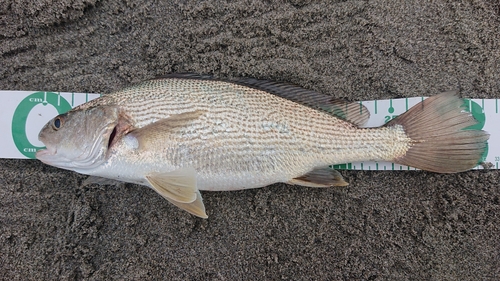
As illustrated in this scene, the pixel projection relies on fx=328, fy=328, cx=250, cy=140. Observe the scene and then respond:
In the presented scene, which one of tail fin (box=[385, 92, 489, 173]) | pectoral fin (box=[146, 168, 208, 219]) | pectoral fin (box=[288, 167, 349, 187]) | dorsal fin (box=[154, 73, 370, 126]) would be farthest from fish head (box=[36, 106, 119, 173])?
→ tail fin (box=[385, 92, 489, 173])

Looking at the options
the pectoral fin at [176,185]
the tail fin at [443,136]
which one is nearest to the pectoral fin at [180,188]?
the pectoral fin at [176,185]

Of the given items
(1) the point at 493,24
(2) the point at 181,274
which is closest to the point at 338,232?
(2) the point at 181,274

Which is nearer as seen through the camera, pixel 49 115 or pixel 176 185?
pixel 176 185

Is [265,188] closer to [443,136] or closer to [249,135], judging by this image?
[249,135]

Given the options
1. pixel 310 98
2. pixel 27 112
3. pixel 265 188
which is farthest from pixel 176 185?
pixel 27 112

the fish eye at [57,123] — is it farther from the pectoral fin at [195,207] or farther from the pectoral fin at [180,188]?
the pectoral fin at [195,207]

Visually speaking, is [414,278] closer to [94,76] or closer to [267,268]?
[267,268]

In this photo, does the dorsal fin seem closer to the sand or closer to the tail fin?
the sand
